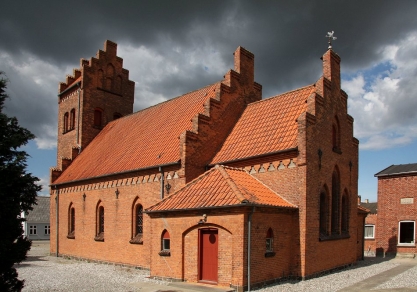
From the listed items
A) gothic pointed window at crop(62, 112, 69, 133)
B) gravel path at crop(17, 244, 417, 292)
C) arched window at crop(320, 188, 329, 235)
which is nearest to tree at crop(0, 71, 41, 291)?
gravel path at crop(17, 244, 417, 292)

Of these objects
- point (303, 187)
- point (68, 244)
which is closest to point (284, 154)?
point (303, 187)

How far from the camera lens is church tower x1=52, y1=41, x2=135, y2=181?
33.7 m

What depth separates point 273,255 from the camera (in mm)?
16172

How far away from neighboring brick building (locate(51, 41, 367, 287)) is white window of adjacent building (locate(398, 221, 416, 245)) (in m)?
5.26

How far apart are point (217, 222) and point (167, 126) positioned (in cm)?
1110

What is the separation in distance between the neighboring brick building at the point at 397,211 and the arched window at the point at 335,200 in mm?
11599

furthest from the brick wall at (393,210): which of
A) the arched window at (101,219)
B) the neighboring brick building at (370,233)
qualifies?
the arched window at (101,219)

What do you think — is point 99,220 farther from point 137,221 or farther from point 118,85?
point 118,85

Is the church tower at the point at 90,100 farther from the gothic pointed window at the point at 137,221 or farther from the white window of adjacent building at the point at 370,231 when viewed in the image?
the white window of adjacent building at the point at 370,231

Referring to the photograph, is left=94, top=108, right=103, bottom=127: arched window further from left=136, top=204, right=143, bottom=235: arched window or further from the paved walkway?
the paved walkway

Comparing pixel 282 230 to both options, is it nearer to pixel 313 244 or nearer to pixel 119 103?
pixel 313 244

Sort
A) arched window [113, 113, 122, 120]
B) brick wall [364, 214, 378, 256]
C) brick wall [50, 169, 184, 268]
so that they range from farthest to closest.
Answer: arched window [113, 113, 122, 120]
brick wall [364, 214, 378, 256]
brick wall [50, 169, 184, 268]

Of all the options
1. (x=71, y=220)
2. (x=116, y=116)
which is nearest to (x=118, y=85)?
(x=116, y=116)

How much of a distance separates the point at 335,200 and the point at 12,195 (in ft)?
49.9
